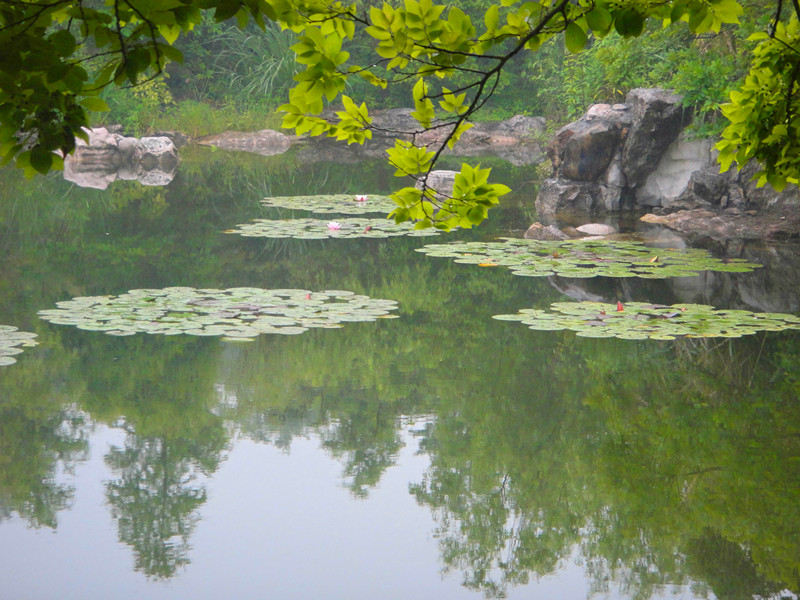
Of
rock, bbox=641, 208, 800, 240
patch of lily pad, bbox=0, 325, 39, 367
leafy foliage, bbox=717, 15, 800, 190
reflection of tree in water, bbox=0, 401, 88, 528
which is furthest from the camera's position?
rock, bbox=641, 208, 800, 240

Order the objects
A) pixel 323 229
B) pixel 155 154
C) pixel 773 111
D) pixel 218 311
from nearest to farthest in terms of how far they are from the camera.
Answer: pixel 773 111 < pixel 218 311 < pixel 323 229 < pixel 155 154

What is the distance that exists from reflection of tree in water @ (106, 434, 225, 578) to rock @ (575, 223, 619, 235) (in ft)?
18.8

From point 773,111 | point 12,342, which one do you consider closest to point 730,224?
point 12,342

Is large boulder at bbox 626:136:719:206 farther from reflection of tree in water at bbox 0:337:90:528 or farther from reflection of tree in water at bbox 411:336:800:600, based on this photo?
reflection of tree in water at bbox 0:337:90:528

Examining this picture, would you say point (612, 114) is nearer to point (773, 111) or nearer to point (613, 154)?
point (613, 154)

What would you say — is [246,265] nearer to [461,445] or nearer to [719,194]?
[461,445]

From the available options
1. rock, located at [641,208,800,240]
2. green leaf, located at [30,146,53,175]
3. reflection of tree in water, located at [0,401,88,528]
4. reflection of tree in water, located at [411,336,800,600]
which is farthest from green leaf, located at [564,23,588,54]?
rock, located at [641,208,800,240]

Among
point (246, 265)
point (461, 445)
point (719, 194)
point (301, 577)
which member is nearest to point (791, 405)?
point (461, 445)

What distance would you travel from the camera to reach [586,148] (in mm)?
10516

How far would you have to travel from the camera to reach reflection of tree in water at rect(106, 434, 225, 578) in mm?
2845

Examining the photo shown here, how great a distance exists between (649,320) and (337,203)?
5732 mm

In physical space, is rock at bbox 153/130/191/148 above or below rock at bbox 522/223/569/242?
above

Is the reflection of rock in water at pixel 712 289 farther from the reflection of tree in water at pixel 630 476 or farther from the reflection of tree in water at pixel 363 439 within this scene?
the reflection of tree in water at pixel 363 439

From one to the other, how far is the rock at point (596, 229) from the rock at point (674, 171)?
1650 mm
